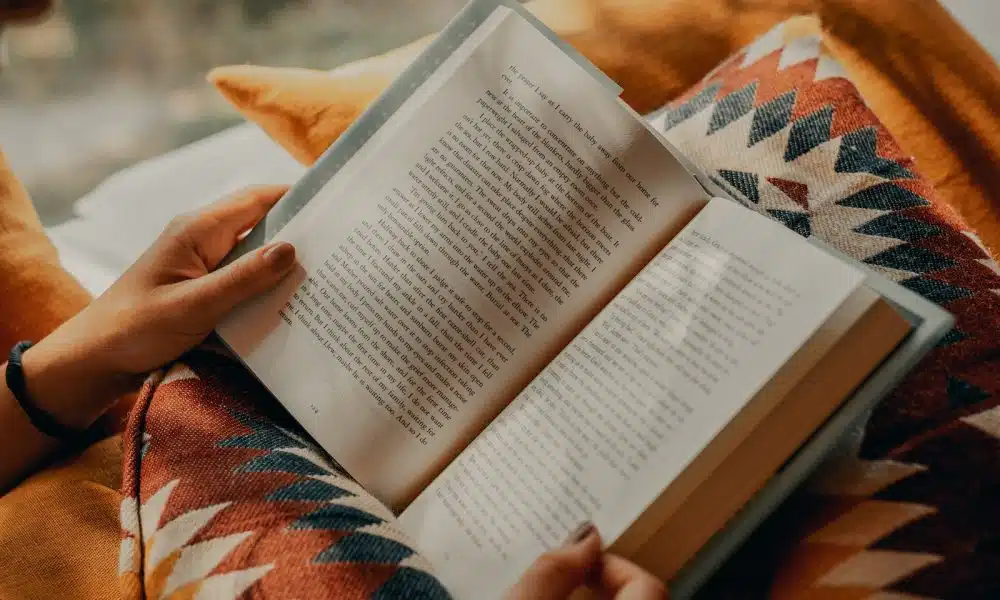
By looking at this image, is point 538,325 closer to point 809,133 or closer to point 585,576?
point 585,576

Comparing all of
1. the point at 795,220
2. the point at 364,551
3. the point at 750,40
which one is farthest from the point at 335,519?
the point at 750,40

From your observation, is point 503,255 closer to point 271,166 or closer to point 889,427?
point 889,427

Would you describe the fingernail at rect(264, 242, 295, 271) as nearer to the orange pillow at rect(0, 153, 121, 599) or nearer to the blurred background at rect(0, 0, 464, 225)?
the orange pillow at rect(0, 153, 121, 599)

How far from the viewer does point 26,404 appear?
1.88 feet

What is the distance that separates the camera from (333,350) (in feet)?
1.70

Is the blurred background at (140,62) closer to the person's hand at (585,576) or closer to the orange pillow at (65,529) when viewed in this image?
the orange pillow at (65,529)

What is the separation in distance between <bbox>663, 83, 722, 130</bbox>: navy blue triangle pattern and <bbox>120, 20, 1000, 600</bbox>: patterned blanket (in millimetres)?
37

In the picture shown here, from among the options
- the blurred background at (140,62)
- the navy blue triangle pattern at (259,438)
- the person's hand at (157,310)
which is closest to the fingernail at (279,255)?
the person's hand at (157,310)

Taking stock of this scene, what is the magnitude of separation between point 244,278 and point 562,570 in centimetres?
29

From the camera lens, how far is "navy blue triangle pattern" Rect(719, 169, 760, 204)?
1.98 feet

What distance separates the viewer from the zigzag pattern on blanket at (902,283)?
1.33 feet

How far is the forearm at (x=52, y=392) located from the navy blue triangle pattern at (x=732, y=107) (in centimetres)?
51

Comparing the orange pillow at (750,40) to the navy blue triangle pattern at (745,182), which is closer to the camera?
the navy blue triangle pattern at (745,182)

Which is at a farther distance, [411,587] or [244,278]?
[244,278]
